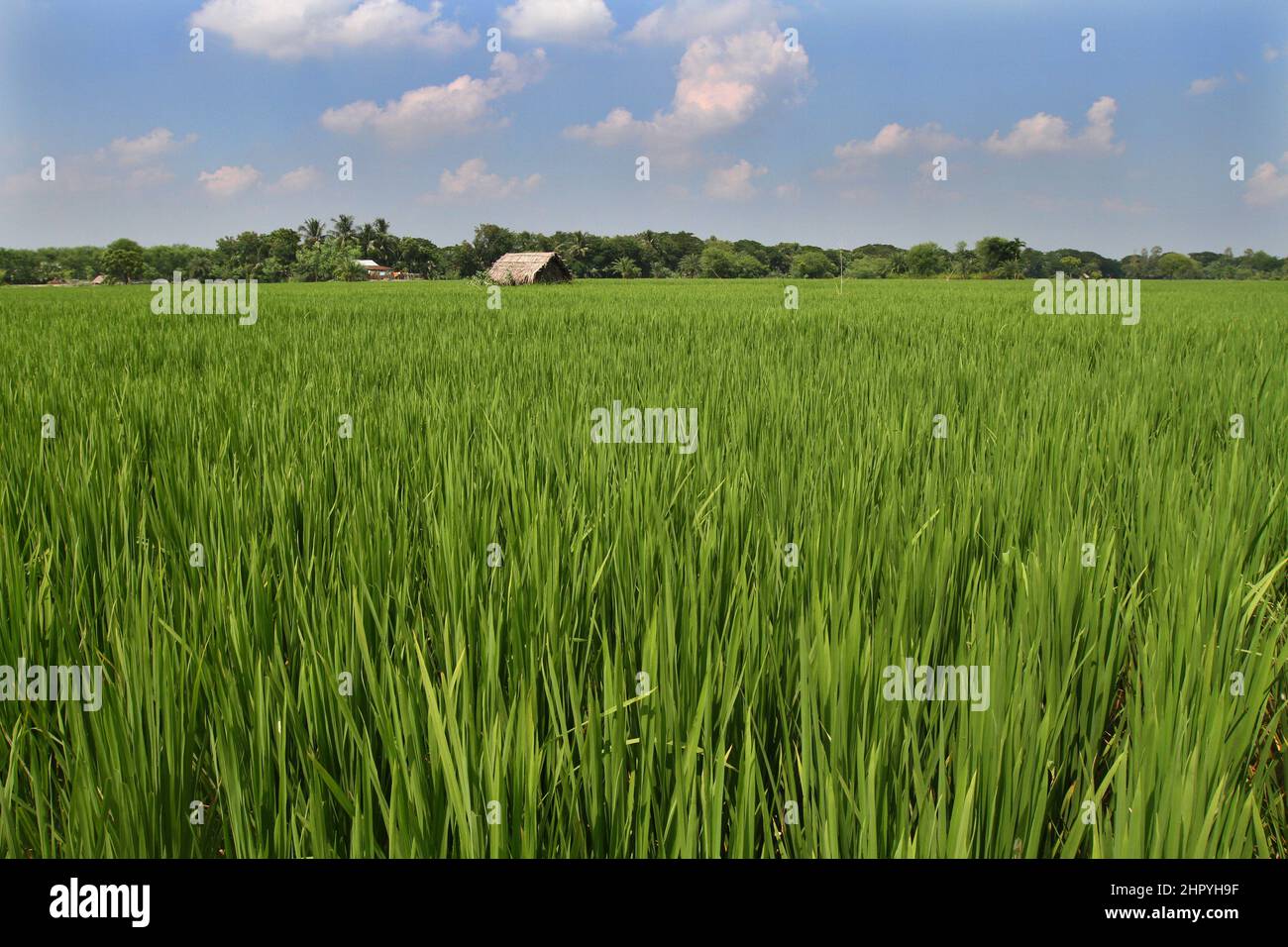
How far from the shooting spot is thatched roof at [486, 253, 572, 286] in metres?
28.4

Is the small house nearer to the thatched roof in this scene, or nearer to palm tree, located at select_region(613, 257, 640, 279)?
palm tree, located at select_region(613, 257, 640, 279)

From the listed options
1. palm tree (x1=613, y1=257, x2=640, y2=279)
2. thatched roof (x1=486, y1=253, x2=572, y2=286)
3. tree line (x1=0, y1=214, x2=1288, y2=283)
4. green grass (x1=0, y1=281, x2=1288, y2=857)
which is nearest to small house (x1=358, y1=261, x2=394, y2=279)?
tree line (x1=0, y1=214, x2=1288, y2=283)

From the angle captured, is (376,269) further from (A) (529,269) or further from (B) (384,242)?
(A) (529,269)

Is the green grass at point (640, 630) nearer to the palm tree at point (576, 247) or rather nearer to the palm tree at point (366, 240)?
the palm tree at point (576, 247)

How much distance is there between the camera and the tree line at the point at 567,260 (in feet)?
167

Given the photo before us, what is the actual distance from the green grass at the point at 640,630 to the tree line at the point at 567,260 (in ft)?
154

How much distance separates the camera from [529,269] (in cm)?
2870

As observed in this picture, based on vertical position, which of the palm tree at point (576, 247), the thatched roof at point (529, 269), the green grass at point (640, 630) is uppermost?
the palm tree at point (576, 247)

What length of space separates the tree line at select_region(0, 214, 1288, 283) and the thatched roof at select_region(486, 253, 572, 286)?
1857 centimetres

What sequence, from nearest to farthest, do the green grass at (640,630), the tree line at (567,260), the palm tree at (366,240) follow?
the green grass at (640,630), the tree line at (567,260), the palm tree at (366,240)

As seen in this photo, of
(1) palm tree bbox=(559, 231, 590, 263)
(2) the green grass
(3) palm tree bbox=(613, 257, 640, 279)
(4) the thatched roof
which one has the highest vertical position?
(1) palm tree bbox=(559, 231, 590, 263)

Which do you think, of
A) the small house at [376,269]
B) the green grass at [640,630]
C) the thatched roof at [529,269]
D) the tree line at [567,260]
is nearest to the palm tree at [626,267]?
the tree line at [567,260]

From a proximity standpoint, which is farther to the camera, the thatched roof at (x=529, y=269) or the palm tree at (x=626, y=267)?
the palm tree at (x=626, y=267)

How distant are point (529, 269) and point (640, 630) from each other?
28.8m
